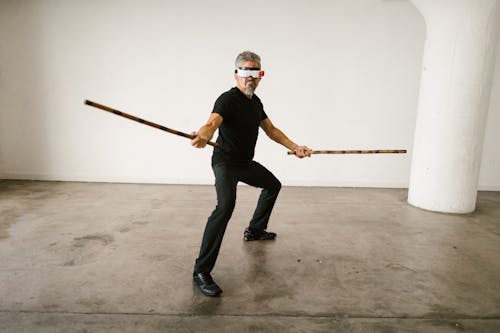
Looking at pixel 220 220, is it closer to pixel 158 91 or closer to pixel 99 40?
pixel 158 91

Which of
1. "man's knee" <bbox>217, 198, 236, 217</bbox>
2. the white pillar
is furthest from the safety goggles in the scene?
the white pillar

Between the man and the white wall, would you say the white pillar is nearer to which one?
the white wall

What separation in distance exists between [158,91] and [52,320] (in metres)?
3.70

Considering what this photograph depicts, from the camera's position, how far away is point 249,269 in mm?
2498

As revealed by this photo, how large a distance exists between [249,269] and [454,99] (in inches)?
118

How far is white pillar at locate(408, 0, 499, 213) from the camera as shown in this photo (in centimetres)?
368

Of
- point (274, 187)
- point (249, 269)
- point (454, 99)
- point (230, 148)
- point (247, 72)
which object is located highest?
point (247, 72)

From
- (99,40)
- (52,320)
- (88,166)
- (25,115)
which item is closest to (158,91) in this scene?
(99,40)

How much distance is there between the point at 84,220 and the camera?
3.49 meters

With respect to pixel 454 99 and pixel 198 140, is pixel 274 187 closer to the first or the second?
pixel 198 140

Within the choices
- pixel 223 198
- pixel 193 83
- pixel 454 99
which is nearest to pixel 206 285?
pixel 223 198

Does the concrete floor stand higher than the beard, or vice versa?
the beard

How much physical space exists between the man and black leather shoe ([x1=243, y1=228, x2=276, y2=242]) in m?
0.50

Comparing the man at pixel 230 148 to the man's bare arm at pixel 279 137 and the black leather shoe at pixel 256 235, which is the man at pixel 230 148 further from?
the black leather shoe at pixel 256 235
